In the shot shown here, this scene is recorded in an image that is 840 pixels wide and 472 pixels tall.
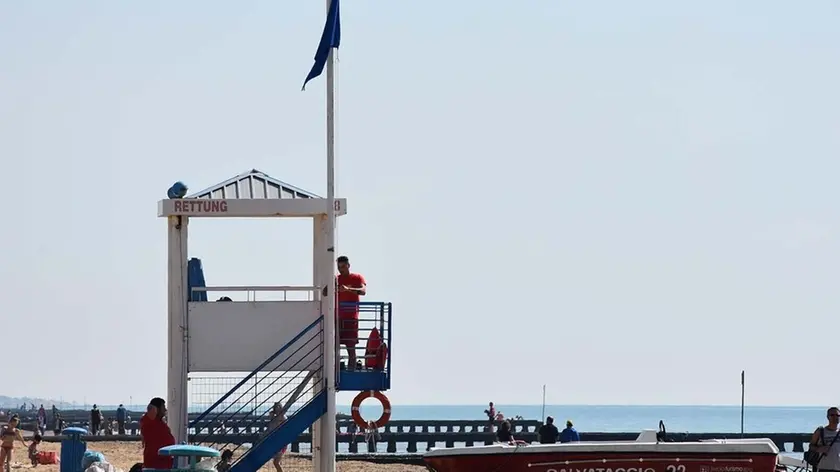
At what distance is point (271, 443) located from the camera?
22.2 m

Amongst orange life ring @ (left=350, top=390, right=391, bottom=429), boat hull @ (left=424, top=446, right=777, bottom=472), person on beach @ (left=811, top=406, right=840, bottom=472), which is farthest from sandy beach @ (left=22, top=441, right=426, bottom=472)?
person on beach @ (left=811, top=406, right=840, bottom=472)

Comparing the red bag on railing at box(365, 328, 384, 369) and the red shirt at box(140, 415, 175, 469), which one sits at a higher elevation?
the red bag on railing at box(365, 328, 384, 369)

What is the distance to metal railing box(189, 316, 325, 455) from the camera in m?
22.4

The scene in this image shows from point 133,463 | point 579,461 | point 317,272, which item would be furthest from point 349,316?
point 133,463

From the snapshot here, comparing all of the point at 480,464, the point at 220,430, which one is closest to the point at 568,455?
the point at 480,464

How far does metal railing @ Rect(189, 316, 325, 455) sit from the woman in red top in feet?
7.54

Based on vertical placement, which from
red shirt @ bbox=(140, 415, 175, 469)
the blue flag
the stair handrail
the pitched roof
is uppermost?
the blue flag

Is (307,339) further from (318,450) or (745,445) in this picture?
(745,445)

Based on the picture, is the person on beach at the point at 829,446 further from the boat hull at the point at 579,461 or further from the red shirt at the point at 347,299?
the red shirt at the point at 347,299

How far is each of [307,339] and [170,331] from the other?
185 centimetres

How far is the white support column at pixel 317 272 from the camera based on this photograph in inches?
891

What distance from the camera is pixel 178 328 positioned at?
73.8ft

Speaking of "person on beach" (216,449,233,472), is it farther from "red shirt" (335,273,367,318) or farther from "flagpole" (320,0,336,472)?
"red shirt" (335,273,367,318)

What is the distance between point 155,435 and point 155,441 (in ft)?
0.25
